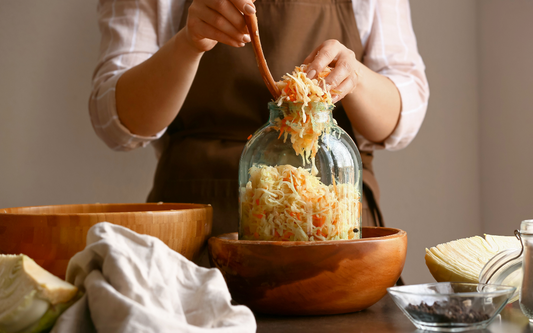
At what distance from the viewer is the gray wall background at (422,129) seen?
127 cm

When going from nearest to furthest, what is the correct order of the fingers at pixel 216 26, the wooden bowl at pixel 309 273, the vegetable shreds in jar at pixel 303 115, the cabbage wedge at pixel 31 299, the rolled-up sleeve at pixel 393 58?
the cabbage wedge at pixel 31 299, the wooden bowl at pixel 309 273, the vegetable shreds in jar at pixel 303 115, the fingers at pixel 216 26, the rolled-up sleeve at pixel 393 58

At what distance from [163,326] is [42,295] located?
90 millimetres

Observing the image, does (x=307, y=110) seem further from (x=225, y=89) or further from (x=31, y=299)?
(x=225, y=89)

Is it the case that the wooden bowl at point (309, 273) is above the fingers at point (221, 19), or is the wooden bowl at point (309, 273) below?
below

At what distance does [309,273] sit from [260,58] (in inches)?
11.1

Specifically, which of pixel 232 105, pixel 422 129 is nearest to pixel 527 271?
pixel 232 105

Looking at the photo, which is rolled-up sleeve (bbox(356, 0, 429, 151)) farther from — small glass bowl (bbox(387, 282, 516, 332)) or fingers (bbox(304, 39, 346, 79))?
small glass bowl (bbox(387, 282, 516, 332))

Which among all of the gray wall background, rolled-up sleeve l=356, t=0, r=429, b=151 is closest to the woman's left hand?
rolled-up sleeve l=356, t=0, r=429, b=151

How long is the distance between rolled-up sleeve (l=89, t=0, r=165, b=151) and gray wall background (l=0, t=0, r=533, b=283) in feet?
1.02

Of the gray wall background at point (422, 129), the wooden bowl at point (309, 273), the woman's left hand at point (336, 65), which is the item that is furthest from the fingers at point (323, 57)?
the gray wall background at point (422, 129)

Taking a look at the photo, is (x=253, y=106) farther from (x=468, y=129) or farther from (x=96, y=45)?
(x=468, y=129)

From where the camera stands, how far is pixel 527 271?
417mm

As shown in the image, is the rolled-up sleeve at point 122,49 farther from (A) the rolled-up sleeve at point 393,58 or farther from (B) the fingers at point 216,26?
(A) the rolled-up sleeve at point 393,58

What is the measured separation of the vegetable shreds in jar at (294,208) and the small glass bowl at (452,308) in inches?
5.1
